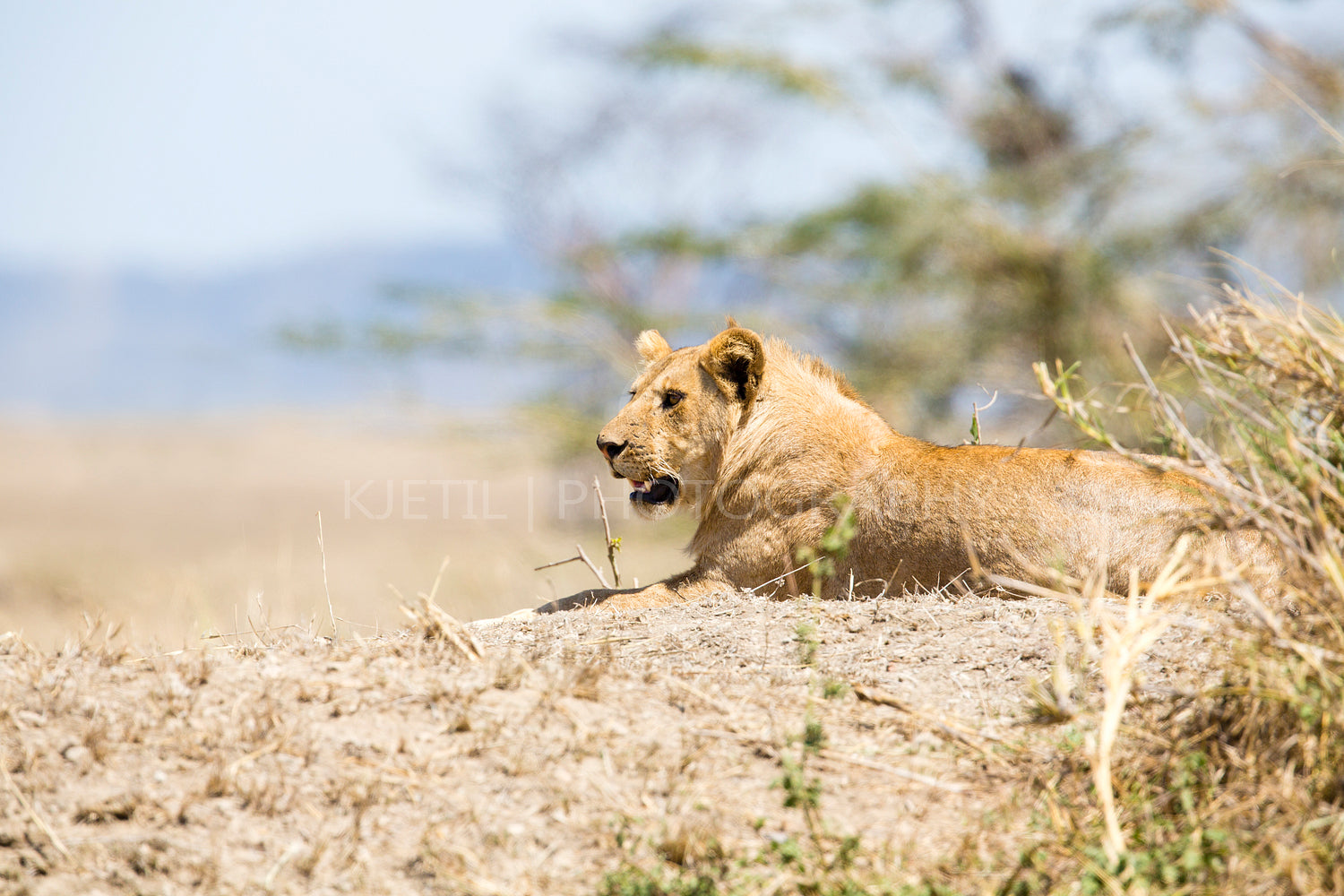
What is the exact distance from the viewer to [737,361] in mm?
5621

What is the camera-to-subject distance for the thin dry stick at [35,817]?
2682mm

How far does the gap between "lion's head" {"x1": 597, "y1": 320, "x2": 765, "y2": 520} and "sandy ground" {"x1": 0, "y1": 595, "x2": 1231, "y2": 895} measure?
1.94 metres

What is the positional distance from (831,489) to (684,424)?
2.78 feet

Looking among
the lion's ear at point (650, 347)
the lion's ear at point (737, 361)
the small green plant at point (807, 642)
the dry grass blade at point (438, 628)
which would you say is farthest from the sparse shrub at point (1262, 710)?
the lion's ear at point (650, 347)

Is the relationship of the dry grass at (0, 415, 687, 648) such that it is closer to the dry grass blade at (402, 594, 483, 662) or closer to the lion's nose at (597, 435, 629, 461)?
the dry grass blade at (402, 594, 483, 662)

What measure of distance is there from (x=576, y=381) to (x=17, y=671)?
1656 cm

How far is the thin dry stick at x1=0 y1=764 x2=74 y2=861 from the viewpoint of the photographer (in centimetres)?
268

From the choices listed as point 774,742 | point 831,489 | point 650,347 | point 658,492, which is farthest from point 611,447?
point 774,742

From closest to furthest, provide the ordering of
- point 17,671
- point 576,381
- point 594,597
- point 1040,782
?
point 1040,782 < point 17,671 < point 594,597 < point 576,381

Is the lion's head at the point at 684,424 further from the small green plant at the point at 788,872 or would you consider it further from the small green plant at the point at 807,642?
the small green plant at the point at 788,872

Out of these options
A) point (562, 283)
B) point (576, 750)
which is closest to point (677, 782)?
point (576, 750)

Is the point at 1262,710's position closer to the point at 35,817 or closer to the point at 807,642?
the point at 807,642

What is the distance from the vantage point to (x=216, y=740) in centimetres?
303

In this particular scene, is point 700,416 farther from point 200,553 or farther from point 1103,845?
point 200,553
